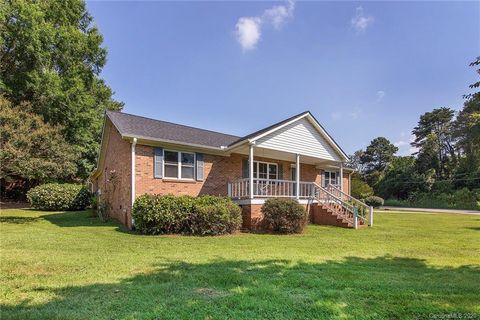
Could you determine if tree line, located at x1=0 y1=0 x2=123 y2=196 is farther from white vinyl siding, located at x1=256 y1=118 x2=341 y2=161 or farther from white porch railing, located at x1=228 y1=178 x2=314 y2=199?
white vinyl siding, located at x1=256 y1=118 x2=341 y2=161

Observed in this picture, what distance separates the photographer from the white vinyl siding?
1420 cm

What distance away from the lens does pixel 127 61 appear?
2012 cm

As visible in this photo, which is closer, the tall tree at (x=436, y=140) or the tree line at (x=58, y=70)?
the tree line at (x=58, y=70)

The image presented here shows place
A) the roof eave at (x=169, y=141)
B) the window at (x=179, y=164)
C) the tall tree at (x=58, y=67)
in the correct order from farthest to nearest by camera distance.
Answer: the tall tree at (x=58, y=67) → the window at (x=179, y=164) → the roof eave at (x=169, y=141)

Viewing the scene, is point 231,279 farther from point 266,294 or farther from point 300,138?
point 300,138

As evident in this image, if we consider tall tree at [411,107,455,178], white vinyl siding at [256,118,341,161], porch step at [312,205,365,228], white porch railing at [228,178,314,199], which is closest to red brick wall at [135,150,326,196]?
white porch railing at [228,178,314,199]

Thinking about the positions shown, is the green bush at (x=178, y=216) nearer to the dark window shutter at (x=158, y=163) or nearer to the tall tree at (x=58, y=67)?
the dark window shutter at (x=158, y=163)

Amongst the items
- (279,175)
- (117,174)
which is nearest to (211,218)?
(117,174)

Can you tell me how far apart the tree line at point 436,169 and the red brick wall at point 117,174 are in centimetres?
3353

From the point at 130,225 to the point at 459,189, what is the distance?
4638 centimetres

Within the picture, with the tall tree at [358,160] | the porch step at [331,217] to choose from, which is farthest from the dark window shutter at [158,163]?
the tall tree at [358,160]

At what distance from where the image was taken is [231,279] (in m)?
5.04

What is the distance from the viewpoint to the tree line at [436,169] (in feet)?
134

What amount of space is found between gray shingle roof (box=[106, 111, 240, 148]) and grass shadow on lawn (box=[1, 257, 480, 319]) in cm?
754
